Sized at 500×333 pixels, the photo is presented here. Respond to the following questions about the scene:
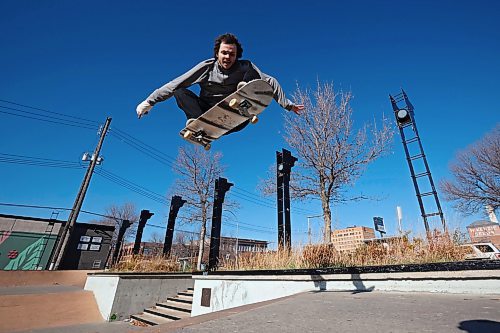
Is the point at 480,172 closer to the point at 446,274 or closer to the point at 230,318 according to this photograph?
the point at 446,274

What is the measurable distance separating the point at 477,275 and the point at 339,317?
2.30m

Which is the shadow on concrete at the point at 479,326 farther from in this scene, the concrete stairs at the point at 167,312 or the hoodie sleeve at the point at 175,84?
the concrete stairs at the point at 167,312

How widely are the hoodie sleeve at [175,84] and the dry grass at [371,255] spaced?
4690mm

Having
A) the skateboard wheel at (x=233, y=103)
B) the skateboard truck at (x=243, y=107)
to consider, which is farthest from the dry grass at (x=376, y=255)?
the skateboard wheel at (x=233, y=103)

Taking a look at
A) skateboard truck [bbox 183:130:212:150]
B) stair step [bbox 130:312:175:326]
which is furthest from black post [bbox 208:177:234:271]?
skateboard truck [bbox 183:130:212:150]

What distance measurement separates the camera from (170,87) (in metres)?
3.32

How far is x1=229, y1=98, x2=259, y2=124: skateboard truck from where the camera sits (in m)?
3.32

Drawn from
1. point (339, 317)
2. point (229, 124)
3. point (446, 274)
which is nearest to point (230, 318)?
point (339, 317)

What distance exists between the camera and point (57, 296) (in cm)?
719

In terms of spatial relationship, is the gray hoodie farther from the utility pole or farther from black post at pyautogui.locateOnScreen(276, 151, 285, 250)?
the utility pole

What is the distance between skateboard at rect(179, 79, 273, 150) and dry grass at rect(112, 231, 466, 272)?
3.74 meters

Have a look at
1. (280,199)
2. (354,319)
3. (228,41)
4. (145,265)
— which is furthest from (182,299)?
(228,41)

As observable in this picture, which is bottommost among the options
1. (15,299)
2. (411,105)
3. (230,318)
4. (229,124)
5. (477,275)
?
(15,299)

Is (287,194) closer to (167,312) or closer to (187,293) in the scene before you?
(187,293)
